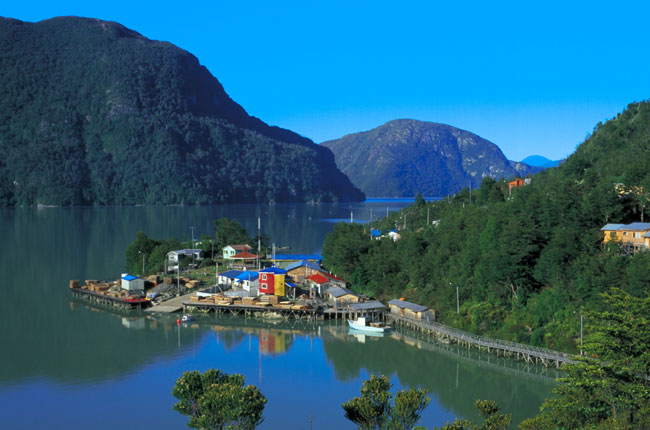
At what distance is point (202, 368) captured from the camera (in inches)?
1239

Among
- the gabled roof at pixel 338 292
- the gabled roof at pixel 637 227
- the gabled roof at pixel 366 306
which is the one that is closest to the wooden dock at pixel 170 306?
the gabled roof at pixel 338 292

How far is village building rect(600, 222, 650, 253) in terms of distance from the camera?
109 feet

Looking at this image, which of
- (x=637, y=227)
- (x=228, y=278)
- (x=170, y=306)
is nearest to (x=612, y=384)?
(x=637, y=227)

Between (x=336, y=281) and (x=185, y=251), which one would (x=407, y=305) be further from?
(x=185, y=251)

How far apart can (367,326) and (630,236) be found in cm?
1697

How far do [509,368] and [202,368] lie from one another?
1655 centimetres

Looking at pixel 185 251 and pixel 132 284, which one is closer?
pixel 132 284

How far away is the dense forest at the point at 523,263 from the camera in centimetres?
3131

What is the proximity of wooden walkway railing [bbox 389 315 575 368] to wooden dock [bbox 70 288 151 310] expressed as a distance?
20.5 m

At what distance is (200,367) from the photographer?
1248 inches

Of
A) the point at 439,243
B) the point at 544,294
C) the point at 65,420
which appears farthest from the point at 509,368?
the point at 65,420

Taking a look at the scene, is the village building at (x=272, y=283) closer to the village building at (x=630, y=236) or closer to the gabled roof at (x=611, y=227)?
the gabled roof at (x=611, y=227)

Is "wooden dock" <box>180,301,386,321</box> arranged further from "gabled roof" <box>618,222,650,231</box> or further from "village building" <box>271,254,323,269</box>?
"village building" <box>271,254,323,269</box>

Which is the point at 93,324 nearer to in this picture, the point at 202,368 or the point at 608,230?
the point at 202,368
